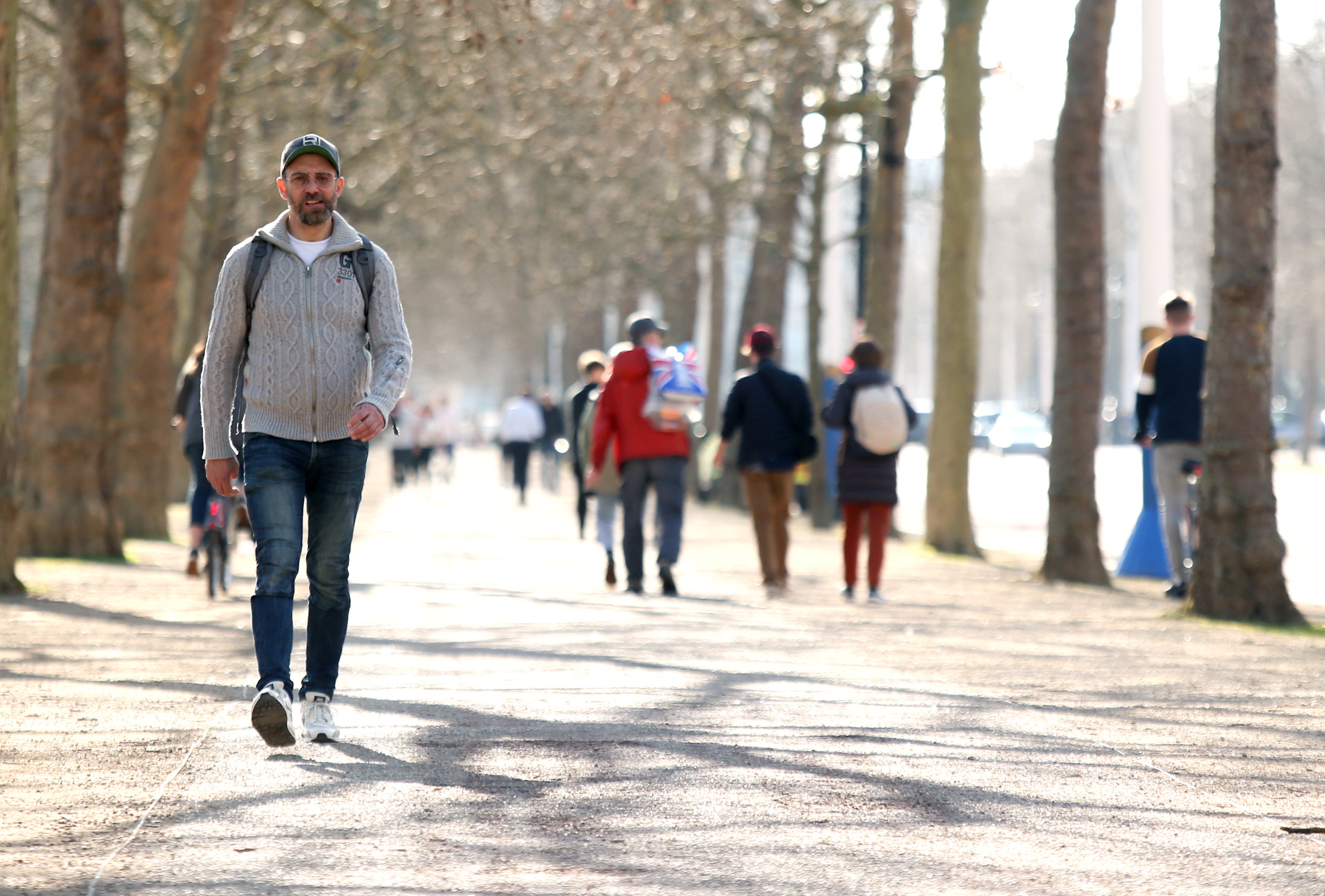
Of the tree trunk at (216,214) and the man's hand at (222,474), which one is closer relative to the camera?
the man's hand at (222,474)

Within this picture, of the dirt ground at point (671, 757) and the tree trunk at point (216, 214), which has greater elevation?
the tree trunk at point (216, 214)

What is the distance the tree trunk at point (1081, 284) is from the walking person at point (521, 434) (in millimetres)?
16293

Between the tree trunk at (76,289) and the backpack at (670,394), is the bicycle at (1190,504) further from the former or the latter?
the tree trunk at (76,289)

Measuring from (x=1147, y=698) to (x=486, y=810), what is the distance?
12.1 ft

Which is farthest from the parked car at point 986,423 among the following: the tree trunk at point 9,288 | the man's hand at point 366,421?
the man's hand at point 366,421

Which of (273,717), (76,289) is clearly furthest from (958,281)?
(273,717)

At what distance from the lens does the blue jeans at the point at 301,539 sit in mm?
6156

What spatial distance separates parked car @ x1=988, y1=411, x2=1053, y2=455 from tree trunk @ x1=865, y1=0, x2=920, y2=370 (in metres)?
41.5

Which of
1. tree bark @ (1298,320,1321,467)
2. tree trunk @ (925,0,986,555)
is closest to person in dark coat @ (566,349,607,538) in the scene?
tree trunk @ (925,0,986,555)

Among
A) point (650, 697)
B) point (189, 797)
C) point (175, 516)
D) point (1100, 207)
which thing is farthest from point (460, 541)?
point (189, 797)

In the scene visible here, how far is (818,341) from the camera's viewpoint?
24.8m

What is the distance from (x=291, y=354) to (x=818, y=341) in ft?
61.8

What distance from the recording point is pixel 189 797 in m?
5.43

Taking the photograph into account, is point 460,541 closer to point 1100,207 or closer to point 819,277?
point 819,277
